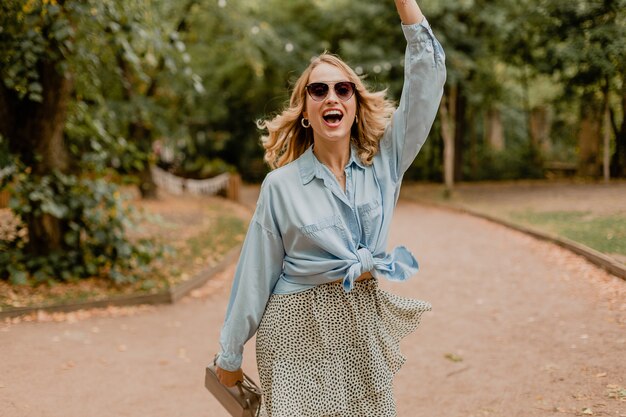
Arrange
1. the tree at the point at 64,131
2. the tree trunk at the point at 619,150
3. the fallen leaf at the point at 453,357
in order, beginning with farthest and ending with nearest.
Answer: the tree at the point at 64,131 → the tree trunk at the point at 619,150 → the fallen leaf at the point at 453,357

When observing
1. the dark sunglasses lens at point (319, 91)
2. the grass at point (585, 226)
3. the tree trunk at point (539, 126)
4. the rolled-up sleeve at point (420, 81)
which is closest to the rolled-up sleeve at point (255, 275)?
the dark sunglasses lens at point (319, 91)

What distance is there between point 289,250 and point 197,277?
254 inches

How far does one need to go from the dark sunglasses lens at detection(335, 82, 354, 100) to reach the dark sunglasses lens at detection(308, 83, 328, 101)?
0.16 ft

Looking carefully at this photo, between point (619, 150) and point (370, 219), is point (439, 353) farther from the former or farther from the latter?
point (370, 219)

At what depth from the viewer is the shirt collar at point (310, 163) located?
95.2 inches

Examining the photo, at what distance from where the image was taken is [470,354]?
5527 millimetres

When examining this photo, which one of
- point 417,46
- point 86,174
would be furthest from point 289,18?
point 417,46

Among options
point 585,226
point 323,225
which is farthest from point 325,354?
point 585,226

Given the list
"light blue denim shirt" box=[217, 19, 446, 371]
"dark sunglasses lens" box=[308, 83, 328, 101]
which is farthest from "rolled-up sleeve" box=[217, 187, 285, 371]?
"dark sunglasses lens" box=[308, 83, 328, 101]

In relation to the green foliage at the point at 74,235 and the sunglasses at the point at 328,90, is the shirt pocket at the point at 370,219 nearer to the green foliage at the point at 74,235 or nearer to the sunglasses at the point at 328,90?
the sunglasses at the point at 328,90

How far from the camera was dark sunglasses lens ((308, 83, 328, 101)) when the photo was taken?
97.7 inches

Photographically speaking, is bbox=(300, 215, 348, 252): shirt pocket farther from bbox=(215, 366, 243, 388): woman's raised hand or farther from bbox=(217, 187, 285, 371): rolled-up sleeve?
bbox=(215, 366, 243, 388): woman's raised hand

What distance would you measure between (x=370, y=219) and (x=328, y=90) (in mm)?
535

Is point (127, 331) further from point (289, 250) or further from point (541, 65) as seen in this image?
point (541, 65)
